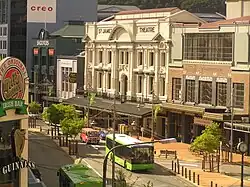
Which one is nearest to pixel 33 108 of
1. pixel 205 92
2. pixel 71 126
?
pixel 71 126

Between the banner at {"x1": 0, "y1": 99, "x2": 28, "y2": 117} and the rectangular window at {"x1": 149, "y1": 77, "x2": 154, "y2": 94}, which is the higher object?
the banner at {"x1": 0, "y1": 99, "x2": 28, "y2": 117}

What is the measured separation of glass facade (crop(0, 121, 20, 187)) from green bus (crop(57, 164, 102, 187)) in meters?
7.88

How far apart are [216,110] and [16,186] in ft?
118

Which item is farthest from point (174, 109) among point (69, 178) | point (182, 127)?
point (69, 178)

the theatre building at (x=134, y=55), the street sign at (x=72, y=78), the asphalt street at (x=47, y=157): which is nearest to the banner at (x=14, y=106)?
the asphalt street at (x=47, y=157)

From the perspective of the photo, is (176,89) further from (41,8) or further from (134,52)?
(41,8)

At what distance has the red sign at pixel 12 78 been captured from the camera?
27.1 metres

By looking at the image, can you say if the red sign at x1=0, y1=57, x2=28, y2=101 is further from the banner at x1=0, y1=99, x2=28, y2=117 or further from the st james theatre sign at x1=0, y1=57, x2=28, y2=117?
the banner at x1=0, y1=99, x2=28, y2=117

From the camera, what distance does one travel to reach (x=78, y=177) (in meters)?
37.3

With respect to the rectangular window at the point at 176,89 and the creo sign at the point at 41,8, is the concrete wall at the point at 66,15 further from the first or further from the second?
the rectangular window at the point at 176,89

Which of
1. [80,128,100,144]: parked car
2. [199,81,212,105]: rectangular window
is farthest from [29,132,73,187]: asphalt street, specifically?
[199,81,212,105]: rectangular window

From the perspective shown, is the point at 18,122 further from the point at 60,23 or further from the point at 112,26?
the point at 60,23

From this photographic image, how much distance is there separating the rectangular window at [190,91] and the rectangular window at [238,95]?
21.1ft

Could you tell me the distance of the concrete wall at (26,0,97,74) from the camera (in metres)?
105
